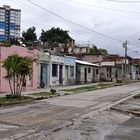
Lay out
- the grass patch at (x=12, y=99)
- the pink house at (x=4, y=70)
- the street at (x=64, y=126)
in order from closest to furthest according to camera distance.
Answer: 1. the street at (x=64, y=126)
2. the grass patch at (x=12, y=99)
3. the pink house at (x=4, y=70)

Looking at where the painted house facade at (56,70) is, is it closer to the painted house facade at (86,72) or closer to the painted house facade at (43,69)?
the painted house facade at (43,69)

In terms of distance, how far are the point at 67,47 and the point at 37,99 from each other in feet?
178

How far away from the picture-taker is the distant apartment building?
38.7 m

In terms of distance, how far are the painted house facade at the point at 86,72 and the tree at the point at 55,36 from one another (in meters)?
16.0

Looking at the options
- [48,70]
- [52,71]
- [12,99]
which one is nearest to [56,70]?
[52,71]

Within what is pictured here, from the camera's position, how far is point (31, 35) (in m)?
78.6

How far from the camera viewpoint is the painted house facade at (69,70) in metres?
50.6

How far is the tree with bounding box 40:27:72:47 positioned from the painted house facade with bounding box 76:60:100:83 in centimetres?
1602

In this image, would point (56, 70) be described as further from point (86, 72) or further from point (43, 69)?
point (86, 72)

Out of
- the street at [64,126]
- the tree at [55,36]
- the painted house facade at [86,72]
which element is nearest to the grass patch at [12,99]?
the street at [64,126]

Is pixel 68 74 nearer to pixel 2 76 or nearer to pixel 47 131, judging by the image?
pixel 2 76

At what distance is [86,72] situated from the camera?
6159 cm

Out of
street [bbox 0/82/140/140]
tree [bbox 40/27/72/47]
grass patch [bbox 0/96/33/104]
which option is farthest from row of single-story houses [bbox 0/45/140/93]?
street [bbox 0/82/140/140]

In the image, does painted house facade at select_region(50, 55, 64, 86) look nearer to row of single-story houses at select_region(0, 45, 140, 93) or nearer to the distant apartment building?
row of single-story houses at select_region(0, 45, 140, 93)
